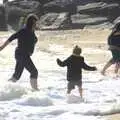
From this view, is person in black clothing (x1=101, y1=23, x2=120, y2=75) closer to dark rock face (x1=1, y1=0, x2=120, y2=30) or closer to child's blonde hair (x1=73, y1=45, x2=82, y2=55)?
child's blonde hair (x1=73, y1=45, x2=82, y2=55)

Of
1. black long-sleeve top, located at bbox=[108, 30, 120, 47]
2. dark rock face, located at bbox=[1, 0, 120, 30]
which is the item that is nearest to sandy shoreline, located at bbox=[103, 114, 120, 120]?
black long-sleeve top, located at bbox=[108, 30, 120, 47]

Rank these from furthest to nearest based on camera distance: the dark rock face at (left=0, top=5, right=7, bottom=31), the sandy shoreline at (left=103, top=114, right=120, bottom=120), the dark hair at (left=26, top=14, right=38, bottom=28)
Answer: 1. the dark rock face at (left=0, top=5, right=7, bottom=31)
2. the dark hair at (left=26, top=14, right=38, bottom=28)
3. the sandy shoreline at (left=103, top=114, right=120, bottom=120)

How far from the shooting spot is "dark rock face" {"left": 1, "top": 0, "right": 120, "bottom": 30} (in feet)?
140

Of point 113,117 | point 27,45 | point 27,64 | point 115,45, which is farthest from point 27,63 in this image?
point 115,45

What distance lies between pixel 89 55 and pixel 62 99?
11.0 metres

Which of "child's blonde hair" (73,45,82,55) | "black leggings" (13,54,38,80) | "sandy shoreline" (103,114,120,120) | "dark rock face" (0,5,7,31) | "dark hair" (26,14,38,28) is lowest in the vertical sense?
"dark rock face" (0,5,7,31)

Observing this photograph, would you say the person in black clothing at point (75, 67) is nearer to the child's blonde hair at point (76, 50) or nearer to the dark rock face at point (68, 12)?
the child's blonde hair at point (76, 50)

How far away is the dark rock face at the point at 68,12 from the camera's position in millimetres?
42656

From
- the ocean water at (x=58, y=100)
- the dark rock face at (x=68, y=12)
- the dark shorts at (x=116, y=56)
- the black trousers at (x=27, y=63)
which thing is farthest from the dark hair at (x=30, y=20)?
the dark rock face at (x=68, y=12)

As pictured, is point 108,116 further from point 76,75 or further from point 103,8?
point 103,8

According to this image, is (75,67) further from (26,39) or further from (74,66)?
(26,39)

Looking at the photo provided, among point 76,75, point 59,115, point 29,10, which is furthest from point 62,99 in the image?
point 29,10

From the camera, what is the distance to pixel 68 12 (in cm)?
4609

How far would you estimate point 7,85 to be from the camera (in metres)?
10.6
